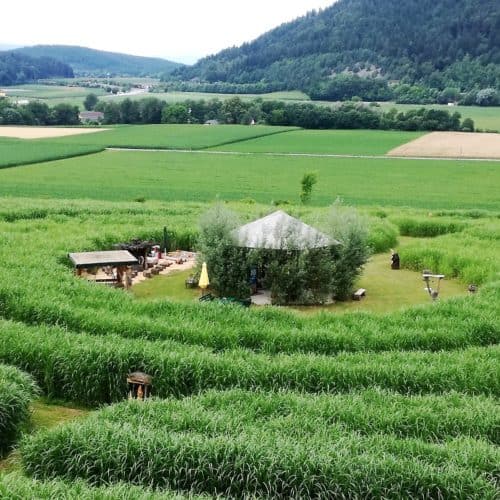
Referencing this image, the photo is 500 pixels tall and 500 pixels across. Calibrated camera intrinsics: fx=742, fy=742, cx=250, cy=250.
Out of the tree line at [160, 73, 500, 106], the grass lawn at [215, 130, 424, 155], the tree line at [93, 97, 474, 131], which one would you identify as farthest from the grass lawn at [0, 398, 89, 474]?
the tree line at [160, 73, 500, 106]

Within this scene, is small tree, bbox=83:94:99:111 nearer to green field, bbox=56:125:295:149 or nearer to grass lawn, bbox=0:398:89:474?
green field, bbox=56:125:295:149

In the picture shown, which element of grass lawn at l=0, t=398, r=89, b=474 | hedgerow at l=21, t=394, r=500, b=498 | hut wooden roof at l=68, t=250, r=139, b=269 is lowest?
grass lawn at l=0, t=398, r=89, b=474

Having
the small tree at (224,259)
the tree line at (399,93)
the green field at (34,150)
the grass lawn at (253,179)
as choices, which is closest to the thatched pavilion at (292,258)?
the small tree at (224,259)

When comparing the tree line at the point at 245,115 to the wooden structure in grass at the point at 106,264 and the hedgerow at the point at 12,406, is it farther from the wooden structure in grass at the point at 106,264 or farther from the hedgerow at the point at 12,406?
the hedgerow at the point at 12,406

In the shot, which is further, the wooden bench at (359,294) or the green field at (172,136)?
the green field at (172,136)

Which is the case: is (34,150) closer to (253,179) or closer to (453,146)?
(253,179)

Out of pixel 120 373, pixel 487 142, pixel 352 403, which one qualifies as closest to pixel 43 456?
pixel 120 373
